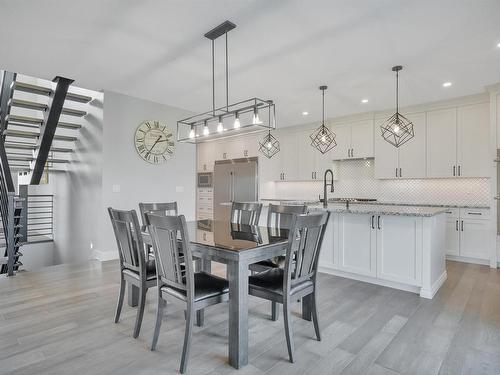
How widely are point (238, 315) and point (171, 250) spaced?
0.57 metres

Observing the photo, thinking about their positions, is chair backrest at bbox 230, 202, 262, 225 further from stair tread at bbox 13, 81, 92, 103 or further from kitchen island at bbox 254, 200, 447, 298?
stair tread at bbox 13, 81, 92, 103

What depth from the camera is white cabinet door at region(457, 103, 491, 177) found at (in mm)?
4402

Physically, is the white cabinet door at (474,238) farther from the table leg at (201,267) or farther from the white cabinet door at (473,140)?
the table leg at (201,267)

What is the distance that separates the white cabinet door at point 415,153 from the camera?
16.2 feet

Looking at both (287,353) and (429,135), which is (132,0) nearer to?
(287,353)

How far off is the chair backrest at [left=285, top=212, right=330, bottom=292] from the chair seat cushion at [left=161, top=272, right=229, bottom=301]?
0.43m

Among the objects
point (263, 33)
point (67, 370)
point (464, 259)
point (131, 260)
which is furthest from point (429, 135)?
point (67, 370)

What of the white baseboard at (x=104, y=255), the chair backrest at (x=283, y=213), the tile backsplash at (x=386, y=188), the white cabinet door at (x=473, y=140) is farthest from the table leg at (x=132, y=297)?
the white cabinet door at (x=473, y=140)

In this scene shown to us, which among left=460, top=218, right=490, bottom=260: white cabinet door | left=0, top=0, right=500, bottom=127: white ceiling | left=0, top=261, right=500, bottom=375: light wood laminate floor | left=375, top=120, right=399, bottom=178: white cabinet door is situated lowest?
left=0, top=261, right=500, bottom=375: light wood laminate floor

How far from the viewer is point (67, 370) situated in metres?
1.80

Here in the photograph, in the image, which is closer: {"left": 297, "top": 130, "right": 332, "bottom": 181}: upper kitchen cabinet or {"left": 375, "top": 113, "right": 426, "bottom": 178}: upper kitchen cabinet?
{"left": 375, "top": 113, "right": 426, "bottom": 178}: upper kitchen cabinet

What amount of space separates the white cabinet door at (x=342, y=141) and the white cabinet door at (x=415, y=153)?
965 millimetres

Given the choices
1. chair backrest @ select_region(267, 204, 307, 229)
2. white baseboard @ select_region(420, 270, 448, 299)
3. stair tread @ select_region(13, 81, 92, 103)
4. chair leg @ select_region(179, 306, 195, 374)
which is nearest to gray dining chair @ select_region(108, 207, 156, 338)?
chair leg @ select_region(179, 306, 195, 374)

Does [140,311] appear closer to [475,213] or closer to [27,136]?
[27,136]
